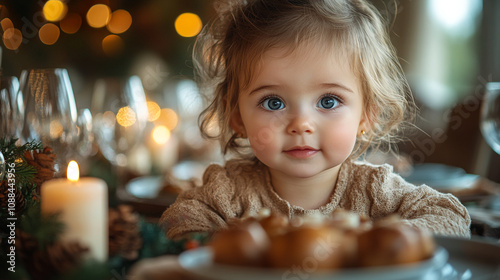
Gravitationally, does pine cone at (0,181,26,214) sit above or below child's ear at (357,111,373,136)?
below

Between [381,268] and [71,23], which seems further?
[71,23]

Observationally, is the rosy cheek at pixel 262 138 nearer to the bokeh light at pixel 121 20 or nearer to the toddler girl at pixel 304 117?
the toddler girl at pixel 304 117

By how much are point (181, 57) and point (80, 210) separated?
338cm

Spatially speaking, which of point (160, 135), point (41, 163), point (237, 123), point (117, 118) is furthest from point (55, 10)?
point (41, 163)

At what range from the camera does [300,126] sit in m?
1.14

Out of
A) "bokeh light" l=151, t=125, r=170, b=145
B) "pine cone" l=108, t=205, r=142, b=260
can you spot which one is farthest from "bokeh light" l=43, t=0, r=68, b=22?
"pine cone" l=108, t=205, r=142, b=260

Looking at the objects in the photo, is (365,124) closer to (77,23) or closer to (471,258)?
(471,258)

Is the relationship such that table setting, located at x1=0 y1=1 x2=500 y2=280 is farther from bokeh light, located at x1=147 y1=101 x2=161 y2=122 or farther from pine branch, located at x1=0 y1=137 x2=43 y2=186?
bokeh light, located at x1=147 y1=101 x2=161 y2=122

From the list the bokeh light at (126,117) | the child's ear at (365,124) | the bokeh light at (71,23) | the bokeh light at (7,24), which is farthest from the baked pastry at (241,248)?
the bokeh light at (71,23)

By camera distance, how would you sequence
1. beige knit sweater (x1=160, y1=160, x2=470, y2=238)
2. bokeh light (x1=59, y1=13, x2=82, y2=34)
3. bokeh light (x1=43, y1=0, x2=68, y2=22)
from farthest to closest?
bokeh light (x1=59, y1=13, x2=82, y2=34), bokeh light (x1=43, y1=0, x2=68, y2=22), beige knit sweater (x1=160, y1=160, x2=470, y2=238)

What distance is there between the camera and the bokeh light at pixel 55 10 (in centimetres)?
336

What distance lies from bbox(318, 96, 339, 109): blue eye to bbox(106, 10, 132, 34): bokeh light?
2.92 m

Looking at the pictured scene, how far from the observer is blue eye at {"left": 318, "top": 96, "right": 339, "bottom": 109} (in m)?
1.19

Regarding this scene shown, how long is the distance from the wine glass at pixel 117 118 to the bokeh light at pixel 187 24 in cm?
173
